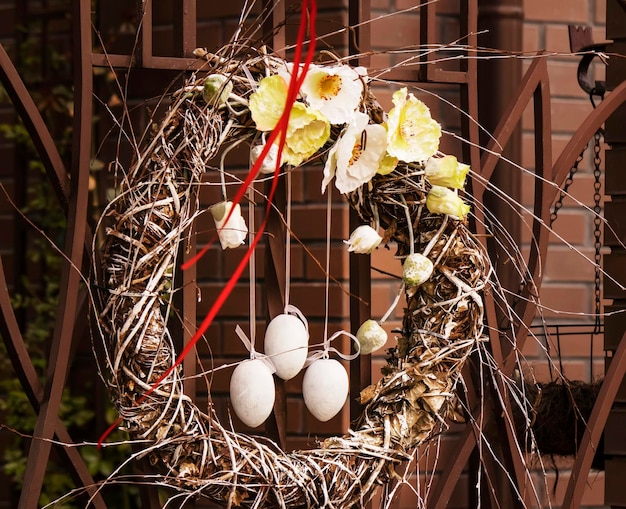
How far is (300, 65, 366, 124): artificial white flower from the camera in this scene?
1308 mm

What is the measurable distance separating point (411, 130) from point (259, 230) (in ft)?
0.81

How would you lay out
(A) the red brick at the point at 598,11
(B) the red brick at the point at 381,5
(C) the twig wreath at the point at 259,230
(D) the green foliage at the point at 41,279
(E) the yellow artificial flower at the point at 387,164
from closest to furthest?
(C) the twig wreath at the point at 259,230 < (E) the yellow artificial flower at the point at 387,164 < (B) the red brick at the point at 381,5 < (A) the red brick at the point at 598,11 < (D) the green foliage at the point at 41,279

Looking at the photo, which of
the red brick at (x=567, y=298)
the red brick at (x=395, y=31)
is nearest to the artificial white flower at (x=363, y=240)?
the red brick at (x=395, y=31)

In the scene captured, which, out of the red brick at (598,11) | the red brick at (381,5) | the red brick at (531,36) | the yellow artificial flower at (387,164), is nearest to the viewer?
the yellow artificial flower at (387,164)

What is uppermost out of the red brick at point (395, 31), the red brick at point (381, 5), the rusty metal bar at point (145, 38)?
the red brick at point (381, 5)

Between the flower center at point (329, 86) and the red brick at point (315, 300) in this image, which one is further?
the red brick at point (315, 300)

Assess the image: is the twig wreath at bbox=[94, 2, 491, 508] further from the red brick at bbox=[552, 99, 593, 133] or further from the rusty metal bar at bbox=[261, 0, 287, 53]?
the red brick at bbox=[552, 99, 593, 133]

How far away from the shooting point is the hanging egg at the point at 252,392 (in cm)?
129

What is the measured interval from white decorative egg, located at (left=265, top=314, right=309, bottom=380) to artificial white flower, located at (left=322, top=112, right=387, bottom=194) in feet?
0.59

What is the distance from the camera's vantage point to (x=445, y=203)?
135 centimetres

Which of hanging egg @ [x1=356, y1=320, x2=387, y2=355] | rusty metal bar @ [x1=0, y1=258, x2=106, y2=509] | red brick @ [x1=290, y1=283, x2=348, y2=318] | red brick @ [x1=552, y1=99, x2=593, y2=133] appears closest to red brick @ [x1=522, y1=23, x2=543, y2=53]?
red brick @ [x1=552, y1=99, x2=593, y2=133]

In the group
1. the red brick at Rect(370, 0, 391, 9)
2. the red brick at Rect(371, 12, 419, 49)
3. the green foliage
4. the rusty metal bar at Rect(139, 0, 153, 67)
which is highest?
the red brick at Rect(370, 0, 391, 9)

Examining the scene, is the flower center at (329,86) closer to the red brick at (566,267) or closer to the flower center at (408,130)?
the flower center at (408,130)

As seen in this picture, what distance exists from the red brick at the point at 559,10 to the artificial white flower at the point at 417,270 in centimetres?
128
